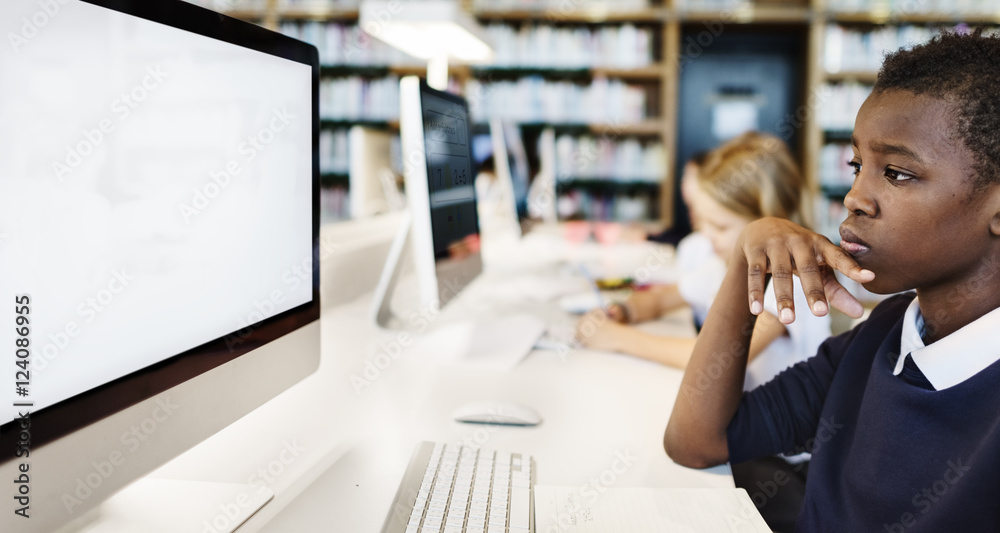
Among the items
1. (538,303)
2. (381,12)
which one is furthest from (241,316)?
(381,12)

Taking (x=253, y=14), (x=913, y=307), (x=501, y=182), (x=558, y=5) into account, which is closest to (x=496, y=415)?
(x=913, y=307)

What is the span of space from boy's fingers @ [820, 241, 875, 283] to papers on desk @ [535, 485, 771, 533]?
24cm

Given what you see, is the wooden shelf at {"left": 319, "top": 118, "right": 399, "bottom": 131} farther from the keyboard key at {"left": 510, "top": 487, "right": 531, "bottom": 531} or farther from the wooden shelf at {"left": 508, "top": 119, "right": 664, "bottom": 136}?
the keyboard key at {"left": 510, "top": 487, "right": 531, "bottom": 531}

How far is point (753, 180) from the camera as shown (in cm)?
157

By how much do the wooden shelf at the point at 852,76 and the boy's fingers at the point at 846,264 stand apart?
3622mm

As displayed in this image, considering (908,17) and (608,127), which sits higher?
(908,17)

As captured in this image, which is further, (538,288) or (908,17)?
(908,17)

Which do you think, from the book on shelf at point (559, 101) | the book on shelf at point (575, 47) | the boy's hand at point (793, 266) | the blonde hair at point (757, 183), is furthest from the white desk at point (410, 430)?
the book on shelf at point (575, 47)

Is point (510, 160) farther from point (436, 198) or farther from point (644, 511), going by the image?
point (644, 511)

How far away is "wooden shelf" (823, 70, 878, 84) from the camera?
3.85 meters

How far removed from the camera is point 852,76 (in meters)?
3.86

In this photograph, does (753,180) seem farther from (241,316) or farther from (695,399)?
(241,316)

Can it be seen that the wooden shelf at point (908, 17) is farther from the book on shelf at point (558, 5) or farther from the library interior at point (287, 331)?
the library interior at point (287, 331)

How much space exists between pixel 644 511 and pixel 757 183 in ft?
3.68
